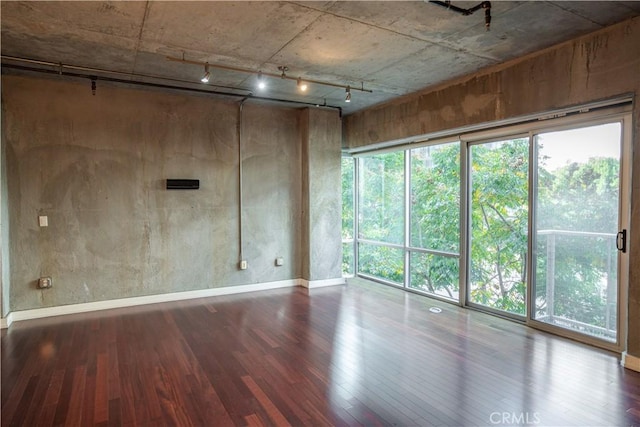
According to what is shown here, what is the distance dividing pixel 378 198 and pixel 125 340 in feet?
14.5

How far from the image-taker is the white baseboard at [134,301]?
471cm

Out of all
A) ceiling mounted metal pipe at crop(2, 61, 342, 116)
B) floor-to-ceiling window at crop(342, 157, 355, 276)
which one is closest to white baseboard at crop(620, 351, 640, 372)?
floor-to-ceiling window at crop(342, 157, 355, 276)

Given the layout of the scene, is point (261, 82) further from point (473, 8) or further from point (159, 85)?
point (473, 8)

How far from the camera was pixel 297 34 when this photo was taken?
3.47 metres

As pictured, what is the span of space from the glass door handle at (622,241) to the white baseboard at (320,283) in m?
4.01

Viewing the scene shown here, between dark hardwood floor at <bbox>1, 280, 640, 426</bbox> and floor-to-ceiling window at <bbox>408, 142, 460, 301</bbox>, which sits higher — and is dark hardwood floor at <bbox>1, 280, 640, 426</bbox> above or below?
below

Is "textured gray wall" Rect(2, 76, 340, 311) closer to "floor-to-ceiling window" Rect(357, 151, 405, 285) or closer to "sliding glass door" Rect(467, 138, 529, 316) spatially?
"floor-to-ceiling window" Rect(357, 151, 405, 285)

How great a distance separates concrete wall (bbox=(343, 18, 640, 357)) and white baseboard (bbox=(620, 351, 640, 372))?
5 cm

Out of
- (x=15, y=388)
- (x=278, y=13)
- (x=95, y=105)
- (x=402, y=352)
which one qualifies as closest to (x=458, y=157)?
(x=402, y=352)

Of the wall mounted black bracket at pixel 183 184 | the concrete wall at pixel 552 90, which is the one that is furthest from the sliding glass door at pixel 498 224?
the wall mounted black bracket at pixel 183 184

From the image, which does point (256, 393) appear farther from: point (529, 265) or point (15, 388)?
point (529, 265)

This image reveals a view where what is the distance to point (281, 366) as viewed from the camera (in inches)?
133

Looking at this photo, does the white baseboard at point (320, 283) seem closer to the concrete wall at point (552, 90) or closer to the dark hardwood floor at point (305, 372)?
the dark hardwood floor at point (305, 372)

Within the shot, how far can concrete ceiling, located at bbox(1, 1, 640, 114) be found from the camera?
9.80 feet
